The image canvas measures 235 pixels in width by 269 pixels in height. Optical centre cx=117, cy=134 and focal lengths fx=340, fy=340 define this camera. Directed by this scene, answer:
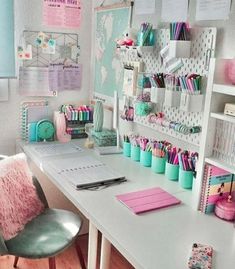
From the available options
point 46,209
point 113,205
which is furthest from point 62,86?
point 113,205

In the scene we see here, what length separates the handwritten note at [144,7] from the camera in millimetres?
1832

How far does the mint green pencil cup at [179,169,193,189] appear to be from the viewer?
5.18ft

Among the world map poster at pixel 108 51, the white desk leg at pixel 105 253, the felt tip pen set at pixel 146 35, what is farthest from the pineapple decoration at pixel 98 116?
the white desk leg at pixel 105 253

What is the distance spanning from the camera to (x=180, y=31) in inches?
61.1

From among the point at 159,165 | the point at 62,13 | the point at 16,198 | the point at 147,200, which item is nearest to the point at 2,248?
the point at 16,198

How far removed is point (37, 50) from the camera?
2211mm

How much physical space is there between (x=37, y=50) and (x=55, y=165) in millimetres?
834

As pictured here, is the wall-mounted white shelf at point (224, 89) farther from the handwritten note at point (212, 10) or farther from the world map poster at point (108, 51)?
the world map poster at point (108, 51)

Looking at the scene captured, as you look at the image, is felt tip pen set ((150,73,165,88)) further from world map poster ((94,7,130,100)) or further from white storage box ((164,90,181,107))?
world map poster ((94,7,130,100))

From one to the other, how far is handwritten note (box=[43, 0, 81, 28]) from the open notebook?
0.93m

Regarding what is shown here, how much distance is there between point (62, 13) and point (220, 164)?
1520mm

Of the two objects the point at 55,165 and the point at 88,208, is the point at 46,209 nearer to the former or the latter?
the point at 55,165

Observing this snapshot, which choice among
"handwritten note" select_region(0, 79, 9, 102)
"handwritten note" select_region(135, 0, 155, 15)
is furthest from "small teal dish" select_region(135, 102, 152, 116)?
"handwritten note" select_region(0, 79, 9, 102)

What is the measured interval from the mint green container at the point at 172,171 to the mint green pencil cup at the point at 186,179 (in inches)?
2.6
